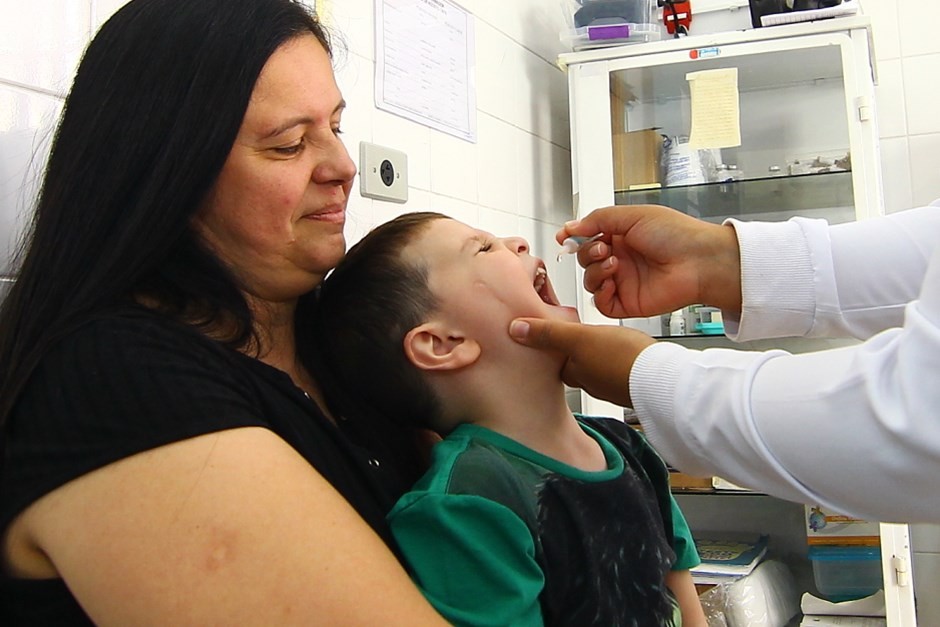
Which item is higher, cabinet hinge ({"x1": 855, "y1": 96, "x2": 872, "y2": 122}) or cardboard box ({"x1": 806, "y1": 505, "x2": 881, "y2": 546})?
cabinet hinge ({"x1": 855, "y1": 96, "x2": 872, "y2": 122})

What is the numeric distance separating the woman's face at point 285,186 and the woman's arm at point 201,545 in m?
0.33

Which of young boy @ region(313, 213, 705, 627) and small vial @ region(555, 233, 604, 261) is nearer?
young boy @ region(313, 213, 705, 627)

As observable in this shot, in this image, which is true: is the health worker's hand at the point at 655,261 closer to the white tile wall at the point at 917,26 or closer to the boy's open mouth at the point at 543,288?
the boy's open mouth at the point at 543,288

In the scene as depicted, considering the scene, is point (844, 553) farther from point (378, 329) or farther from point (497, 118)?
point (378, 329)

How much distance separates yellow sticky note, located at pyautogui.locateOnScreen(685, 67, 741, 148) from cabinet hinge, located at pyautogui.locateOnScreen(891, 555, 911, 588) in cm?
115

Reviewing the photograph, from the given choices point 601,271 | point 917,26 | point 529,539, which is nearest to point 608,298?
point 601,271

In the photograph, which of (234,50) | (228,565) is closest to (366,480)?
(228,565)

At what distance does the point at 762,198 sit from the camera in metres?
2.53

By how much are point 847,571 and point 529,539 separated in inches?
65.7

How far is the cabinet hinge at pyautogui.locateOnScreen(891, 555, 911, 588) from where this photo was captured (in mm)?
2078

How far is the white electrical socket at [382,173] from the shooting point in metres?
1.71

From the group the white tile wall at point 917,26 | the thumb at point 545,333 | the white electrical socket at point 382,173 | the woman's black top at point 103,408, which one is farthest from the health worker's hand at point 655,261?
the white tile wall at point 917,26

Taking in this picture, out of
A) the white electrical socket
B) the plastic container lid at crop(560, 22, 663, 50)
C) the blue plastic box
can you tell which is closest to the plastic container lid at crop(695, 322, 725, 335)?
the blue plastic box

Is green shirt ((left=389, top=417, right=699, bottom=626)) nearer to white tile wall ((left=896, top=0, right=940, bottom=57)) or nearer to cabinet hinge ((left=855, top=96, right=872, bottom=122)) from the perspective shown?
cabinet hinge ((left=855, top=96, right=872, bottom=122))
